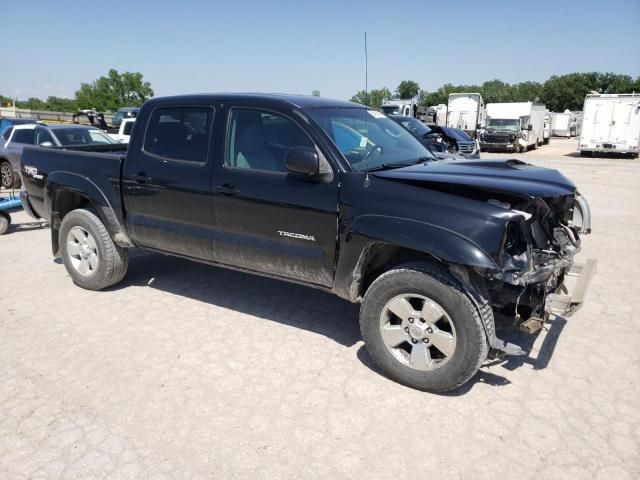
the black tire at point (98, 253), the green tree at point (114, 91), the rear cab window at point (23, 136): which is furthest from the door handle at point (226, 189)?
the green tree at point (114, 91)

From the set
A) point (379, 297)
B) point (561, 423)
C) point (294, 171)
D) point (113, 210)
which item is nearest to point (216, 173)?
point (294, 171)

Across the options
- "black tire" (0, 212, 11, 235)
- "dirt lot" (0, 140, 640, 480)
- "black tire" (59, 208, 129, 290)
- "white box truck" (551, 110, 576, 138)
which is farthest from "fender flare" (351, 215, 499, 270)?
"white box truck" (551, 110, 576, 138)

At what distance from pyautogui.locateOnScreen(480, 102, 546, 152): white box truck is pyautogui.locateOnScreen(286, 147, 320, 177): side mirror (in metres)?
26.4

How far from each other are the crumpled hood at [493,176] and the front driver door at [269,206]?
57 centimetres

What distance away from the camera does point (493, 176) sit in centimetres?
355

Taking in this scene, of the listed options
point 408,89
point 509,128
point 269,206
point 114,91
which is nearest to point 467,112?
point 509,128

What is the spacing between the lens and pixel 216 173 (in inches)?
168

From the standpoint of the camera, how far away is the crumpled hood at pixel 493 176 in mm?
3287

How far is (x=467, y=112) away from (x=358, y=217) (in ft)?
96.9

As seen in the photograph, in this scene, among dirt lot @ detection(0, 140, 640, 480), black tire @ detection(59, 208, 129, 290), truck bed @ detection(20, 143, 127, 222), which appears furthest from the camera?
black tire @ detection(59, 208, 129, 290)

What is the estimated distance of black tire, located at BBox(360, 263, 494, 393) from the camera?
10.6 ft

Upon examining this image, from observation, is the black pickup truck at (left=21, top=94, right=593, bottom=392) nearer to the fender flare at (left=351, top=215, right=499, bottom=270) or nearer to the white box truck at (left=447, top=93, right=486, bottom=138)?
the fender flare at (left=351, top=215, right=499, bottom=270)

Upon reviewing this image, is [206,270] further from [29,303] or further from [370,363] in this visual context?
[370,363]

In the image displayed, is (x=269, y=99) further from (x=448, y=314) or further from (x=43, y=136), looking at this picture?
(x=43, y=136)
